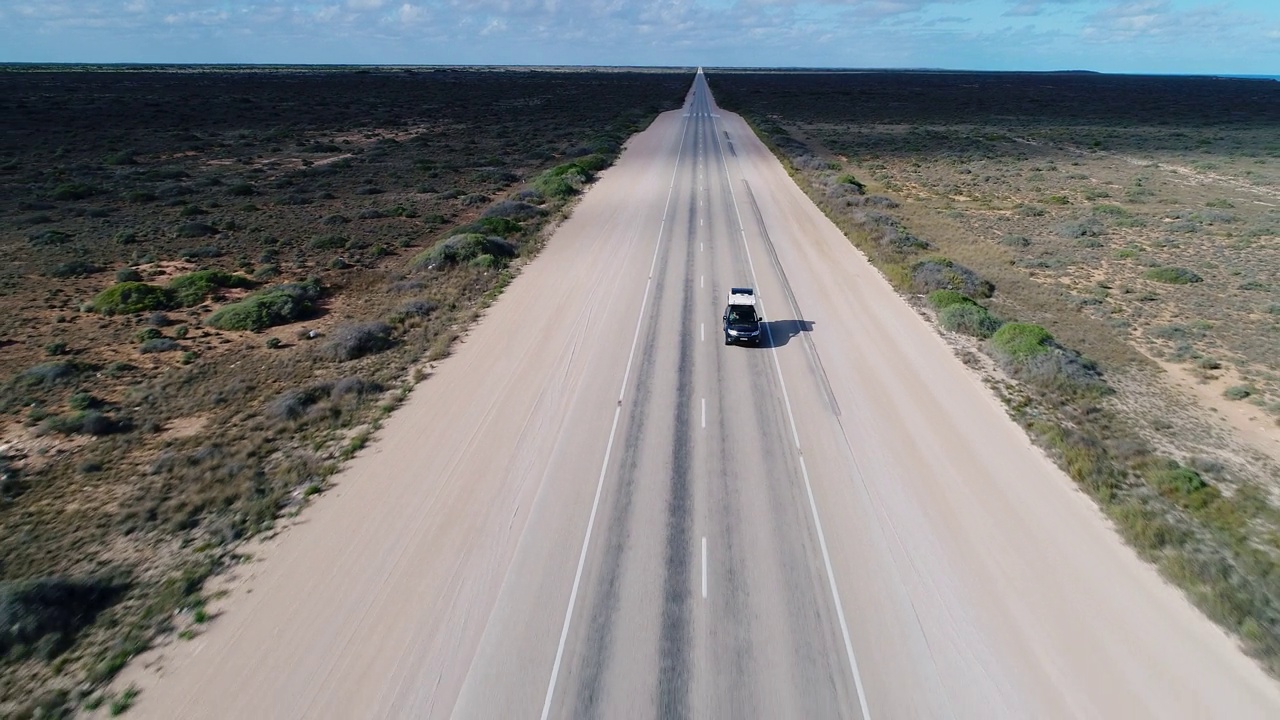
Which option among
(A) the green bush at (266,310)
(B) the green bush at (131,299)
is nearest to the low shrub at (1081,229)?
(A) the green bush at (266,310)

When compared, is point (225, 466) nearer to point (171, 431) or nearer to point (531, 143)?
point (171, 431)

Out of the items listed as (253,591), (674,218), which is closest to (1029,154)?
(674,218)

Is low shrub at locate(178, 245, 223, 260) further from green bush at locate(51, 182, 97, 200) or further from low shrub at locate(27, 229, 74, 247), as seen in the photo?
green bush at locate(51, 182, 97, 200)

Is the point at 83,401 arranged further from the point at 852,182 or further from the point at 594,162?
the point at 852,182

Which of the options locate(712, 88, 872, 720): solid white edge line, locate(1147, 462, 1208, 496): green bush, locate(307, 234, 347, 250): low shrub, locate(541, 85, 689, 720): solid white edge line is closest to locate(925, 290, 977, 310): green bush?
locate(712, 88, 872, 720): solid white edge line

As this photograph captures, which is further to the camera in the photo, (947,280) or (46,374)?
(947,280)

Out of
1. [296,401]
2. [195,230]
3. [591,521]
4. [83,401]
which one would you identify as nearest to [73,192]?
[195,230]
